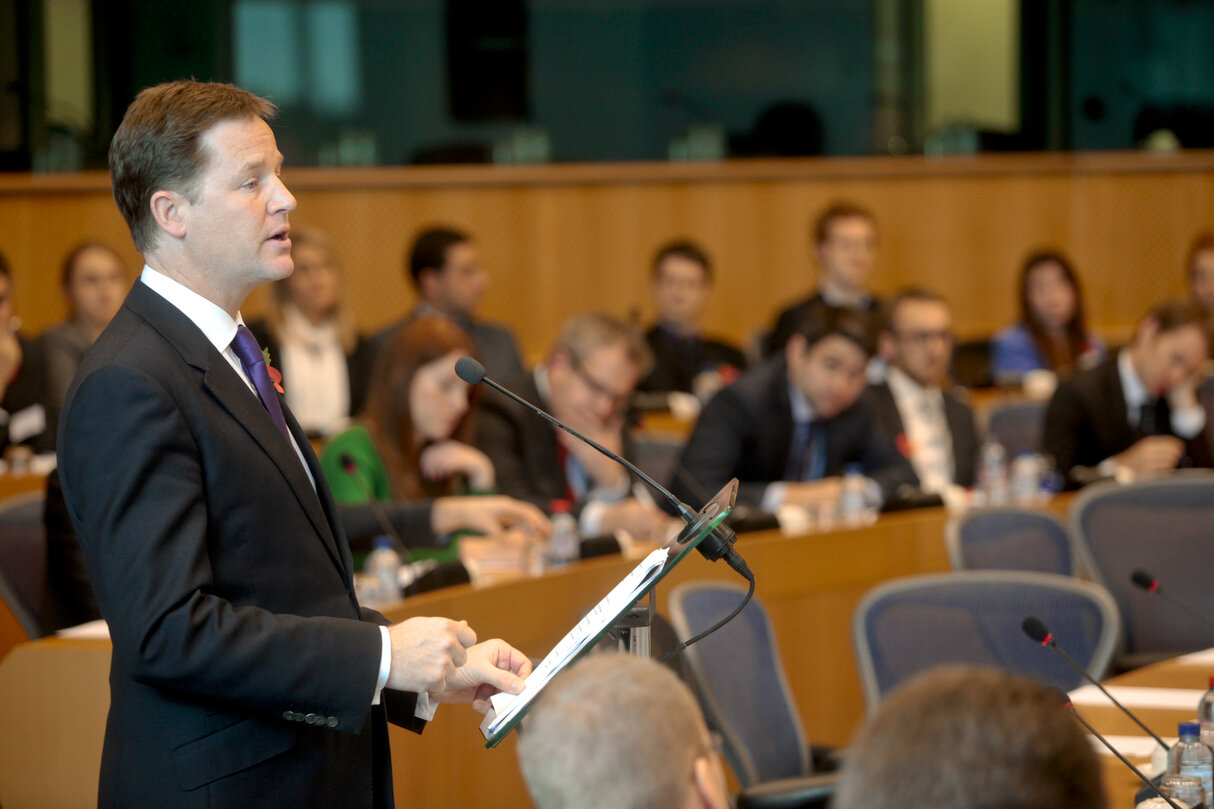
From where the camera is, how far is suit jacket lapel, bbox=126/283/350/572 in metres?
1.62

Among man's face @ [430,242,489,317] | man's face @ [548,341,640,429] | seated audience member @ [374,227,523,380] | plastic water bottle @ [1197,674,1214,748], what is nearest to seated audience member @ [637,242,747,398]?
seated audience member @ [374,227,523,380]

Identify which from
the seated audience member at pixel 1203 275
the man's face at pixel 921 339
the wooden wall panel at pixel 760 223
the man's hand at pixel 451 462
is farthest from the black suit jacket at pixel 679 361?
the man's hand at pixel 451 462

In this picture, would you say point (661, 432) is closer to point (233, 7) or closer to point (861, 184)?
point (861, 184)

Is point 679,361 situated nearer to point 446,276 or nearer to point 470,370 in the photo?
point 446,276

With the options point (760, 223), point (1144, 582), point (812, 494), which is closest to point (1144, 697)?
point (1144, 582)

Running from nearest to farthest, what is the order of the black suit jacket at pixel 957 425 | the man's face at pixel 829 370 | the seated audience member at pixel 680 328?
the man's face at pixel 829 370 < the black suit jacket at pixel 957 425 < the seated audience member at pixel 680 328

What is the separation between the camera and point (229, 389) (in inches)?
64.4

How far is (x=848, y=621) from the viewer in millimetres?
4027

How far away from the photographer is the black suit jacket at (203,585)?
58.9 inches

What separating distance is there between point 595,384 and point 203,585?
2.65m

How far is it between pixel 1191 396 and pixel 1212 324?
134cm

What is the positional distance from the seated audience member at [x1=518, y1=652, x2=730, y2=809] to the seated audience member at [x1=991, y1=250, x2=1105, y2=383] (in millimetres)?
5723

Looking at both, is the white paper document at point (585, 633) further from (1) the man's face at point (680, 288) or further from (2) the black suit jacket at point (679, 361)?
(1) the man's face at point (680, 288)

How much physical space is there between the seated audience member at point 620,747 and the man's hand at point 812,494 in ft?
10.3
